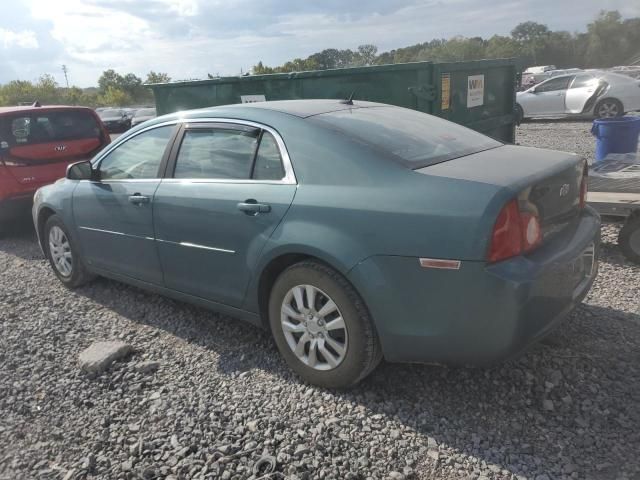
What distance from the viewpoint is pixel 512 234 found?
97.9 inches

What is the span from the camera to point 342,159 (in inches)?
116

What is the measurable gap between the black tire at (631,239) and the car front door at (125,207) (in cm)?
378

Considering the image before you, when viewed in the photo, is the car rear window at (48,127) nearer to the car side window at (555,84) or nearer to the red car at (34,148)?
the red car at (34,148)

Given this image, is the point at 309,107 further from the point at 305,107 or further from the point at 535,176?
the point at 535,176

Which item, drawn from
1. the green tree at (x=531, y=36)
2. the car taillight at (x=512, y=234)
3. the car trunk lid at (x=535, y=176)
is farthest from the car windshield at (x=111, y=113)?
the green tree at (x=531, y=36)

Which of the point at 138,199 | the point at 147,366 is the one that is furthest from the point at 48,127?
the point at 147,366

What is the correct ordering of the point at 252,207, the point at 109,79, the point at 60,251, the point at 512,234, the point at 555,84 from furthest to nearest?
the point at 109,79
the point at 555,84
the point at 60,251
the point at 252,207
the point at 512,234

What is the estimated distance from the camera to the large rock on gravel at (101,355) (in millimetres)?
3508

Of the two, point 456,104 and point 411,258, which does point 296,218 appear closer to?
point 411,258

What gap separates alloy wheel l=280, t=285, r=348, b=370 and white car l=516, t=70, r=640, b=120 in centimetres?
1450

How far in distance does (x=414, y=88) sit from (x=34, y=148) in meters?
4.72

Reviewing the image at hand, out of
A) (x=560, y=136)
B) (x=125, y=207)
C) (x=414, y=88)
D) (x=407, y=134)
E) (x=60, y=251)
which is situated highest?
(x=414, y=88)

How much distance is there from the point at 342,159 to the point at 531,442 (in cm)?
169

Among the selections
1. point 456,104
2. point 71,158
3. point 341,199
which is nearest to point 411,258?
point 341,199
